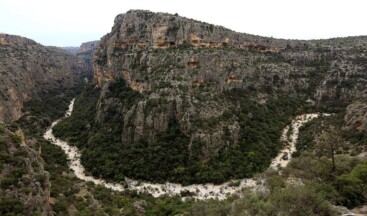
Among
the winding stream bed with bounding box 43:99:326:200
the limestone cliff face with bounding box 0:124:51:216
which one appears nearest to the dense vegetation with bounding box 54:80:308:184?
the winding stream bed with bounding box 43:99:326:200

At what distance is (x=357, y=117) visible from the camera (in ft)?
197

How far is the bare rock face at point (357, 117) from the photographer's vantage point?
57.2 m

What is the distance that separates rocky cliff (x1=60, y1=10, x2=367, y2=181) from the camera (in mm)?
64938

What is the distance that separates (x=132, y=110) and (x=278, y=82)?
4199 centimetres

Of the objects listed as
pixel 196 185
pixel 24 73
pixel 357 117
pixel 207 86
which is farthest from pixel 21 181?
pixel 24 73

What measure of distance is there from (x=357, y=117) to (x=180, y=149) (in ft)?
102

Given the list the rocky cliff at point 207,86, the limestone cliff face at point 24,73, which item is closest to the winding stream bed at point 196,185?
the rocky cliff at point 207,86

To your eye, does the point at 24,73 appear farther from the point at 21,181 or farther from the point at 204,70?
the point at 21,181

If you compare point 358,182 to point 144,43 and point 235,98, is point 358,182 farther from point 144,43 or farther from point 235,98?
point 144,43

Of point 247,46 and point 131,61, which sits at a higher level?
point 247,46

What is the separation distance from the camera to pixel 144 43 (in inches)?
3536

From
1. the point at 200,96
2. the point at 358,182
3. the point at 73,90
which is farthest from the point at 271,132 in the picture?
the point at 73,90

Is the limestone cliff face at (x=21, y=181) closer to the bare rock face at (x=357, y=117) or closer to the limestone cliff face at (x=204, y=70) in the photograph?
the limestone cliff face at (x=204, y=70)

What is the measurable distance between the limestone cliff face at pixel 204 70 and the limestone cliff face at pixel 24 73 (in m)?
23.7
